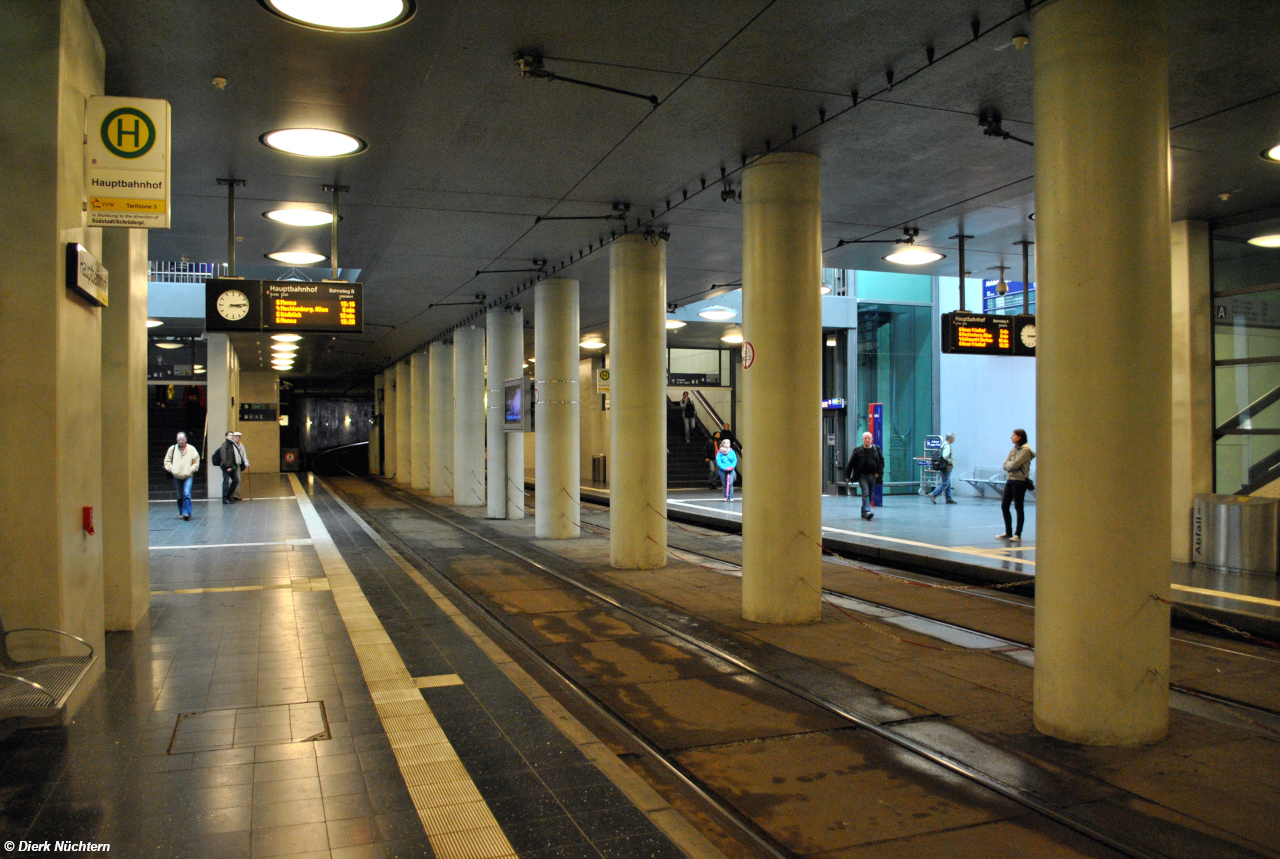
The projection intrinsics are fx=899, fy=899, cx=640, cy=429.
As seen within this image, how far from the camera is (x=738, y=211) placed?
12.0 metres

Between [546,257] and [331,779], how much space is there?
37.3 ft

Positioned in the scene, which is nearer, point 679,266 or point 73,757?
point 73,757

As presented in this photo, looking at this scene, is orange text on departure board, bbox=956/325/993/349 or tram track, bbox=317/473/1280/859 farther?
orange text on departure board, bbox=956/325/993/349

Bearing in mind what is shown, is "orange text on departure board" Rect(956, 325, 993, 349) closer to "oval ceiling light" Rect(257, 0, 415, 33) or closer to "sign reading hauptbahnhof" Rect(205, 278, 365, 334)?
"sign reading hauptbahnhof" Rect(205, 278, 365, 334)

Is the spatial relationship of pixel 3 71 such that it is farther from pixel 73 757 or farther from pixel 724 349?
pixel 724 349

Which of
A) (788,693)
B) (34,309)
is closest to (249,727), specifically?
(34,309)

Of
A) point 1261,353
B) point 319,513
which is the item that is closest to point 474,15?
point 1261,353

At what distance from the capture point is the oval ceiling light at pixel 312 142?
8648 mm

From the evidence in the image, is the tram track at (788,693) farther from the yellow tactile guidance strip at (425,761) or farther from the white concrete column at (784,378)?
the white concrete column at (784,378)

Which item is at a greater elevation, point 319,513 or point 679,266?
point 679,266

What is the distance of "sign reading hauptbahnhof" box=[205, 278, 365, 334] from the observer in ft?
35.9

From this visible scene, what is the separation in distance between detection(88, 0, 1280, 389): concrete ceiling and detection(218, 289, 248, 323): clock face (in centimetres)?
116

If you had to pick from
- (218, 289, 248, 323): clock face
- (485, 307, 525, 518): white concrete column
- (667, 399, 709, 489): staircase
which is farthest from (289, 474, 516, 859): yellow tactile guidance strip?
(667, 399, 709, 489): staircase

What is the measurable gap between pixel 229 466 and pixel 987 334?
18790mm
